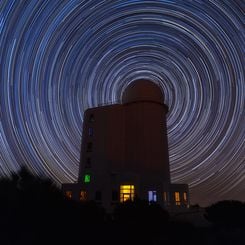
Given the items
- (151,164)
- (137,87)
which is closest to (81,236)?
(151,164)

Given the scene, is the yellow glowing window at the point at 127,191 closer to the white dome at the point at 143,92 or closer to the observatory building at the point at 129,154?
the observatory building at the point at 129,154

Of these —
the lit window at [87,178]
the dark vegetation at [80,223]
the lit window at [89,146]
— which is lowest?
the dark vegetation at [80,223]

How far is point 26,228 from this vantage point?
18.5 m

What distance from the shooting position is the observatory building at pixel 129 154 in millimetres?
34688

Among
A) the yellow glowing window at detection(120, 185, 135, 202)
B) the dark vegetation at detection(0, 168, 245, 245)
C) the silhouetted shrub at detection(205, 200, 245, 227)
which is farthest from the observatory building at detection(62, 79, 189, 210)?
the dark vegetation at detection(0, 168, 245, 245)

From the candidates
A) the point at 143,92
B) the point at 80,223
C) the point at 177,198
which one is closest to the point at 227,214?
the point at 177,198

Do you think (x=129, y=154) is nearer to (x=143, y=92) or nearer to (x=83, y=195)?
(x=83, y=195)

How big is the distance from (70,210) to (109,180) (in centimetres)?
1345

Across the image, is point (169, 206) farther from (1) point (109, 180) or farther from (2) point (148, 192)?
(1) point (109, 180)

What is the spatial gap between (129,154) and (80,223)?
20.2 m

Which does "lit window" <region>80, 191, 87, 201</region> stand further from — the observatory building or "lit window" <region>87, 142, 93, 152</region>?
"lit window" <region>87, 142, 93, 152</region>

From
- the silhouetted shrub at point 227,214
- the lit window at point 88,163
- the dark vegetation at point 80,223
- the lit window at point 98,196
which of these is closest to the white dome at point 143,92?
the lit window at point 88,163

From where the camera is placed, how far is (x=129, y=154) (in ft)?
134

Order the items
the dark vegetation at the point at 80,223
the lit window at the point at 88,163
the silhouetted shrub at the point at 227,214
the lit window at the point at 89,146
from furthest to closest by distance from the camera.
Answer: the lit window at the point at 89,146
the lit window at the point at 88,163
the silhouetted shrub at the point at 227,214
the dark vegetation at the point at 80,223
